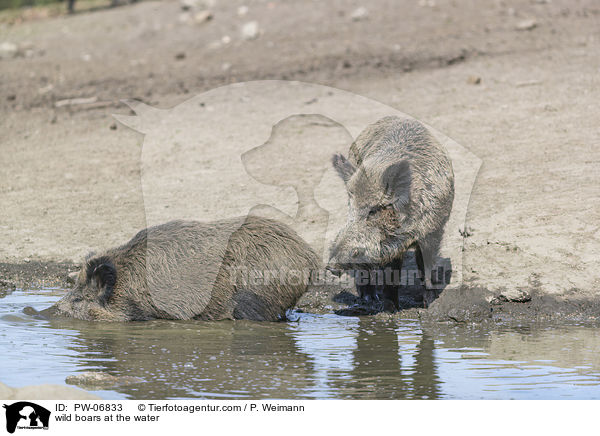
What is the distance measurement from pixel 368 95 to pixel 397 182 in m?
7.44

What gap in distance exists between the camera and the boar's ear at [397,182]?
742 cm

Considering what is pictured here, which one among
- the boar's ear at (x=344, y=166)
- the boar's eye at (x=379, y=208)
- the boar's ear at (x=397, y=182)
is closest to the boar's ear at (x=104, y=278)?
the boar's ear at (x=344, y=166)

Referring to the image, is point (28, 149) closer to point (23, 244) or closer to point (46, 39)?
point (23, 244)

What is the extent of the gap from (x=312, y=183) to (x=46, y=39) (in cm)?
1351

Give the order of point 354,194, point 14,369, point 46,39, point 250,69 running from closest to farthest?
point 14,369, point 354,194, point 250,69, point 46,39

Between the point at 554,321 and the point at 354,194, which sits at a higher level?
the point at 354,194

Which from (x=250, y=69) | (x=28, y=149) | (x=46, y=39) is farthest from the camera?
(x=46, y=39)

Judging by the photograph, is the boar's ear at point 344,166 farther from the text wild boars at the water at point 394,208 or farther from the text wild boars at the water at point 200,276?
the text wild boars at the water at point 200,276

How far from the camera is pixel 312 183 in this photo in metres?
11.1

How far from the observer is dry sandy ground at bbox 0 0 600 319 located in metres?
9.11
